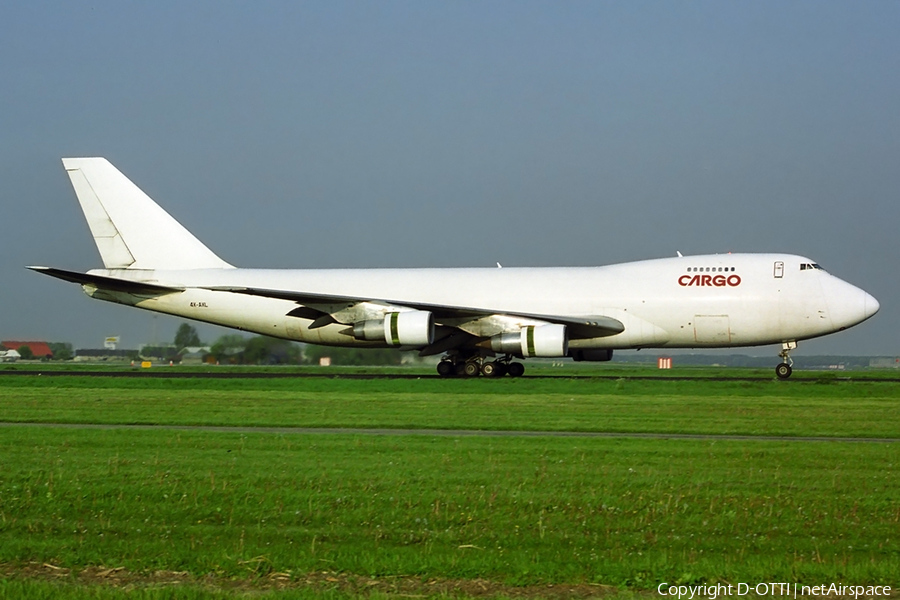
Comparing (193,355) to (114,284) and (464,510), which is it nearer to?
(114,284)

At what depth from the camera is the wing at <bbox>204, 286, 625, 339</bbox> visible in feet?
103

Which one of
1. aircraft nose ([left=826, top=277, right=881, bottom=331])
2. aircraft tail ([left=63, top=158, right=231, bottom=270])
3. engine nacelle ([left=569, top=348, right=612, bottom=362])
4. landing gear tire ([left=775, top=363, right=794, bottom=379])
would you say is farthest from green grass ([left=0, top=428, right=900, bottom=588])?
aircraft tail ([left=63, top=158, right=231, bottom=270])

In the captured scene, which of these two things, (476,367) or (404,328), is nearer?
(404,328)

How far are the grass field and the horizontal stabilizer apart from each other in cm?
1641

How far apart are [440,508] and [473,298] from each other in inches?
945

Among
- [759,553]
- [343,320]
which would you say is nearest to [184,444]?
[759,553]

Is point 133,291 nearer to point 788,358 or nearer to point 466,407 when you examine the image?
point 466,407

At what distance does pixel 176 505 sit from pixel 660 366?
46.5 m

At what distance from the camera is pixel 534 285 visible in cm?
3306

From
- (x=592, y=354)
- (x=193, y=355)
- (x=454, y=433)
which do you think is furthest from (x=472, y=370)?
(x=193, y=355)

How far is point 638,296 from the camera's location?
31562 millimetres

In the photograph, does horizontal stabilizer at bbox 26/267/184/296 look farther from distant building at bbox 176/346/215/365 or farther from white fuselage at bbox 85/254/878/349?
distant building at bbox 176/346/215/365

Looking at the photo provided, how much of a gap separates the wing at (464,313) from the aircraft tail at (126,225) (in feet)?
18.7

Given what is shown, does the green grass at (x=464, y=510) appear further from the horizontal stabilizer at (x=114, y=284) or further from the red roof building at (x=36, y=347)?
the red roof building at (x=36, y=347)
